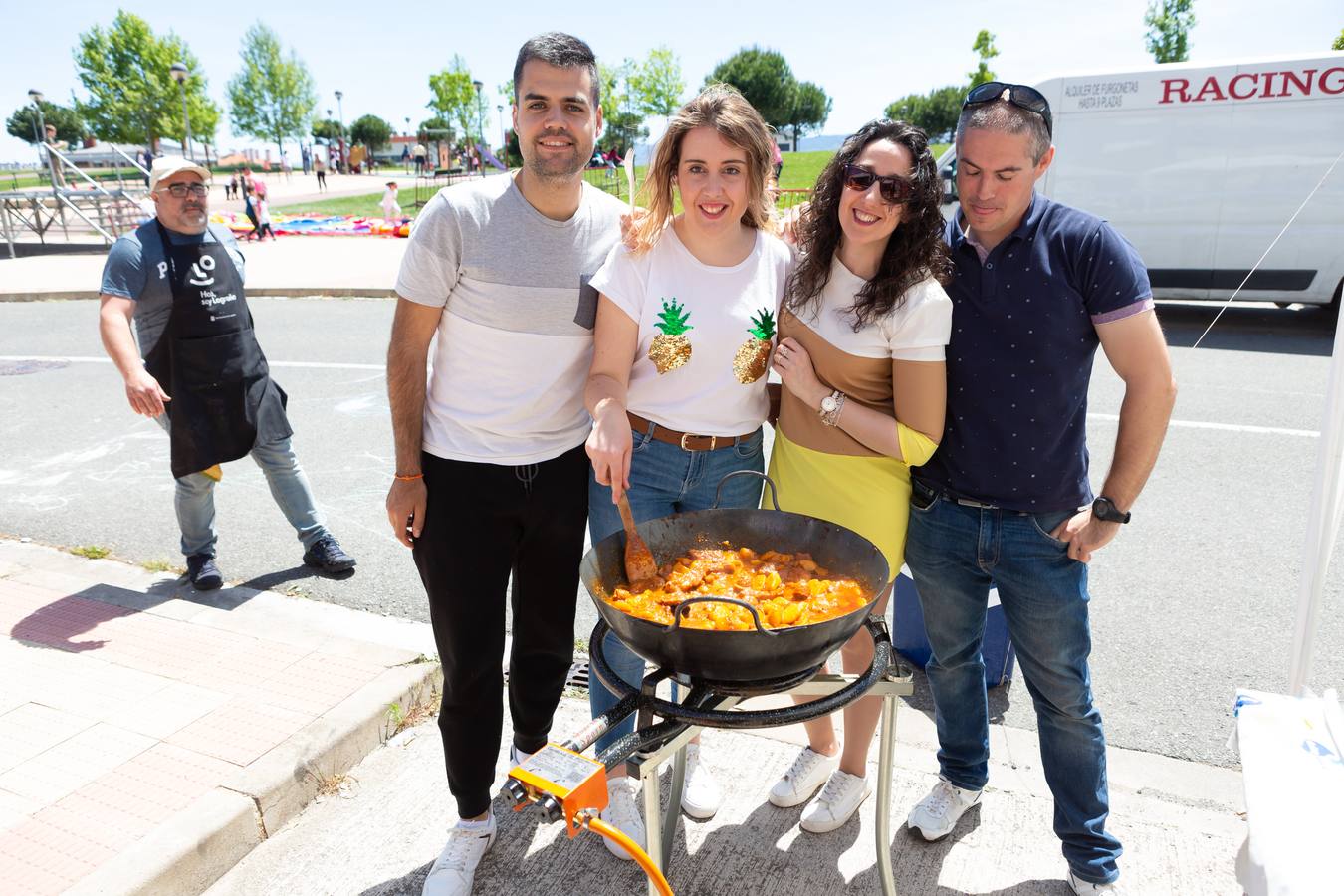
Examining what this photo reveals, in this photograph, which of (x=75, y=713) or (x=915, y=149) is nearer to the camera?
(x=915, y=149)

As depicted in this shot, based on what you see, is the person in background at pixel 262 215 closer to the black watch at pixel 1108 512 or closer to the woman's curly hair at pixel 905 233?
the woman's curly hair at pixel 905 233

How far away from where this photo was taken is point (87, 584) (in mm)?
4297

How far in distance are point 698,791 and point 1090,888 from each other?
1.16 metres

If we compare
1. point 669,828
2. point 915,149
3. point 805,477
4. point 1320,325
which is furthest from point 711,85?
point 1320,325

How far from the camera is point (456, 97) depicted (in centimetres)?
5206

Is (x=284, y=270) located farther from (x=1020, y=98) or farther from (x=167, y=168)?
(x=1020, y=98)

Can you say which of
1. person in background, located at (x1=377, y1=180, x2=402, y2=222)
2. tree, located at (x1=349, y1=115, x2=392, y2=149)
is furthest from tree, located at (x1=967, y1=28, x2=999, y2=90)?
tree, located at (x1=349, y1=115, x2=392, y2=149)

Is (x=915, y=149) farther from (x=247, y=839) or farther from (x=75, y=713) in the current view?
(x=75, y=713)

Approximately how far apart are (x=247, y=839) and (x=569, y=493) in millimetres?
1467

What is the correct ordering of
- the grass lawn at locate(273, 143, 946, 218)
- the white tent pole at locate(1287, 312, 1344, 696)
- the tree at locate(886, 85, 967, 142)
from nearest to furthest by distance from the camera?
the white tent pole at locate(1287, 312, 1344, 696), the grass lawn at locate(273, 143, 946, 218), the tree at locate(886, 85, 967, 142)

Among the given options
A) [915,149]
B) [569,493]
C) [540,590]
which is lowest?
[540,590]

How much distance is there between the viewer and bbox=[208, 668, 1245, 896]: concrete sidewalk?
8.39 feet

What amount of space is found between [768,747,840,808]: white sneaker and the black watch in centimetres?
129

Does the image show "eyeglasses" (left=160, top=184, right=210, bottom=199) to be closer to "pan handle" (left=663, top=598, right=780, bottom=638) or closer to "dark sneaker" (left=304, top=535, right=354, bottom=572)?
"dark sneaker" (left=304, top=535, right=354, bottom=572)
